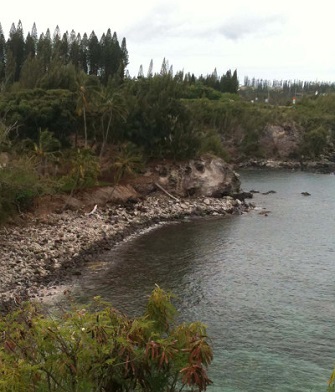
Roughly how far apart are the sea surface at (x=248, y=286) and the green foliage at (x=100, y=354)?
11.2m

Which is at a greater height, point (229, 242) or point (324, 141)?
point (324, 141)

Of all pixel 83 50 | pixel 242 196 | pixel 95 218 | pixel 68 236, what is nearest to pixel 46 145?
pixel 95 218

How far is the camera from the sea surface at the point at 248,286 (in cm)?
2433

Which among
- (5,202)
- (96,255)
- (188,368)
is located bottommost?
(96,255)

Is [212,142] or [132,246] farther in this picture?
[212,142]

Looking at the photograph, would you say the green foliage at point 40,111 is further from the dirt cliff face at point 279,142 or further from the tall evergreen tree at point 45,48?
the dirt cliff face at point 279,142

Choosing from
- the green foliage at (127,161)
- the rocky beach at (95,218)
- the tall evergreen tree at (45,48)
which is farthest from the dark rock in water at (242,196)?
the tall evergreen tree at (45,48)

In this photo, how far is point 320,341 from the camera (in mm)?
26922

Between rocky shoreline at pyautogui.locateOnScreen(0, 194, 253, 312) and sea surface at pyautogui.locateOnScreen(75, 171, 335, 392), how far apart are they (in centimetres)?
203

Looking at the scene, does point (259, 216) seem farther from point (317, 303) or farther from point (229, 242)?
point (317, 303)

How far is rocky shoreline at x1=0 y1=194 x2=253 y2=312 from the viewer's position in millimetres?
35000

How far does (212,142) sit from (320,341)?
180 ft

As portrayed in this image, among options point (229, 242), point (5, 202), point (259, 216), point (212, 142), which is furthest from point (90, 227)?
point (212, 142)

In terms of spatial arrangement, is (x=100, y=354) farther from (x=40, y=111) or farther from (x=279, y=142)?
(x=279, y=142)
